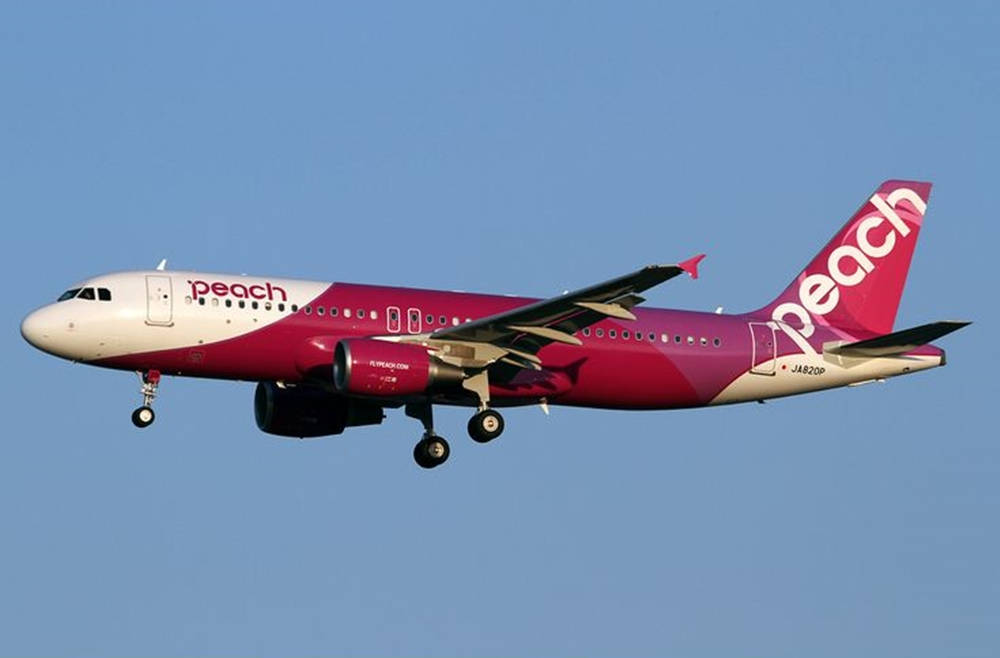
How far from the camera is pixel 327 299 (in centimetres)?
5809

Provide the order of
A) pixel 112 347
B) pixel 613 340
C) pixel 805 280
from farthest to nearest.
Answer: pixel 805 280
pixel 613 340
pixel 112 347

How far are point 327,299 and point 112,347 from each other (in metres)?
5.67

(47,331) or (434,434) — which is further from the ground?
(47,331)

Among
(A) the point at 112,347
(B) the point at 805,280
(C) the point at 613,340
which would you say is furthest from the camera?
(B) the point at 805,280

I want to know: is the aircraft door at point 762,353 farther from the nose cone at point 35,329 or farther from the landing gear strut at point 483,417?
the nose cone at point 35,329

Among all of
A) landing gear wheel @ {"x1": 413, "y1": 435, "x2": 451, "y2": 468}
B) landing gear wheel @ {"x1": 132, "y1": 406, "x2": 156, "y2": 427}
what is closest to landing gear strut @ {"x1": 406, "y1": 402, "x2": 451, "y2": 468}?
landing gear wheel @ {"x1": 413, "y1": 435, "x2": 451, "y2": 468}

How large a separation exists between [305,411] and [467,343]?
21.2 feet

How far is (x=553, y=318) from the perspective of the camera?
57.0 meters

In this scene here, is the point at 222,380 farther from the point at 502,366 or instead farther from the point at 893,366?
the point at 893,366

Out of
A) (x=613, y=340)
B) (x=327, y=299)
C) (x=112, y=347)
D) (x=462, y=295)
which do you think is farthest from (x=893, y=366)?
(x=112, y=347)

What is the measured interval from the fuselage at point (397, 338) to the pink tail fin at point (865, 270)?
102 cm

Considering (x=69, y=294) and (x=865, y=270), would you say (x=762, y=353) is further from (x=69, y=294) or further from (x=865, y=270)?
(x=69, y=294)

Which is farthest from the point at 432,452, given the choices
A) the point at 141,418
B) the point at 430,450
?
the point at 141,418

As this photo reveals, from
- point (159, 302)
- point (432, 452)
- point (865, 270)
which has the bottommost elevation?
point (432, 452)
